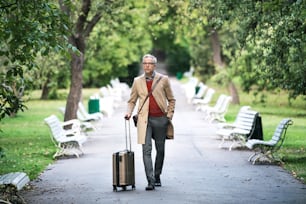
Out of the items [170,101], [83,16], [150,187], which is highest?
[83,16]

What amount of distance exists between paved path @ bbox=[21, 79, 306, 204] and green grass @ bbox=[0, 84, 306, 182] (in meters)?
0.51

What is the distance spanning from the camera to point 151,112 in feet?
44.7

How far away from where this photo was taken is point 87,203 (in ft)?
40.7

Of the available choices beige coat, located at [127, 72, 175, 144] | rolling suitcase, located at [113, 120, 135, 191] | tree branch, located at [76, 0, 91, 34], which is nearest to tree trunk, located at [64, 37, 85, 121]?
tree branch, located at [76, 0, 91, 34]

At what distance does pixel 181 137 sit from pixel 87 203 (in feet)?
42.7

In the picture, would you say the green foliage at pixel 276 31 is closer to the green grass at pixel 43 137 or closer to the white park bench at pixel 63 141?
the green grass at pixel 43 137

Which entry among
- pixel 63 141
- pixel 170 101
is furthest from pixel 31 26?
pixel 63 141

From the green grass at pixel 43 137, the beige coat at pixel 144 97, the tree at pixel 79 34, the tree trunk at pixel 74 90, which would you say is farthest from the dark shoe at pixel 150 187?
the tree trunk at pixel 74 90

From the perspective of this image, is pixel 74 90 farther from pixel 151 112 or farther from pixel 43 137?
pixel 151 112

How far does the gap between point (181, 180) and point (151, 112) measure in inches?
70.9

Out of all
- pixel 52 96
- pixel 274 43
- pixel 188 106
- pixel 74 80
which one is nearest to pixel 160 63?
pixel 52 96

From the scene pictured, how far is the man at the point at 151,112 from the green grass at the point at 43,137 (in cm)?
299

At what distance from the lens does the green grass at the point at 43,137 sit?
17719mm

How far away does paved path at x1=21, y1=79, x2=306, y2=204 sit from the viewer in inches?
504
